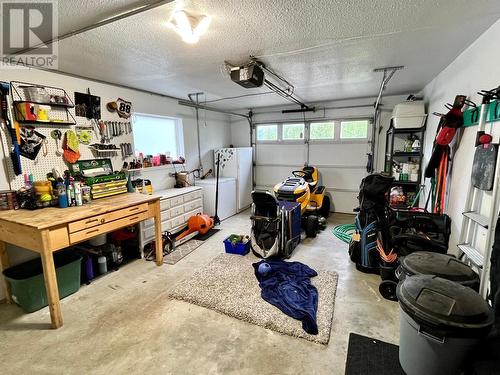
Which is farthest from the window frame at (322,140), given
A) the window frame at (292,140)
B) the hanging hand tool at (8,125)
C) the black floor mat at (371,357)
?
the hanging hand tool at (8,125)

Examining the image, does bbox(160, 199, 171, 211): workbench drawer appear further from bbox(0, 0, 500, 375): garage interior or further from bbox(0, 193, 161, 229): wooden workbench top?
bbox(0, 193, 161, 229): wooden workbench top

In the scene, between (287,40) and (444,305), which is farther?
(287,40)

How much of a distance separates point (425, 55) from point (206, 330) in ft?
11.3

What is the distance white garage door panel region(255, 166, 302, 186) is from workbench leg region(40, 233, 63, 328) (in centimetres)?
475

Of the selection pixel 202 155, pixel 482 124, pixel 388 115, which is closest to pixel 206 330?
pixel 482 124

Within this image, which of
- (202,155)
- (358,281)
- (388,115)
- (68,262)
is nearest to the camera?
(68,262)

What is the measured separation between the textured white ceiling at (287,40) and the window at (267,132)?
2576 millimetres

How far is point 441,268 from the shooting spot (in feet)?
5.31

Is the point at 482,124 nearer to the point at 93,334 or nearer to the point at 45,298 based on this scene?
the point at 93,334

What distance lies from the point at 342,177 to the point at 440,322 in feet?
14.5

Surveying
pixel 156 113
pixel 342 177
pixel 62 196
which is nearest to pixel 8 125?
pixel 62 196

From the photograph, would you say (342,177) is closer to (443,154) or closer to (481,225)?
(443,154)

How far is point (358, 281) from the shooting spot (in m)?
2.71

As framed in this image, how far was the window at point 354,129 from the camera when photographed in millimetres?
5098
